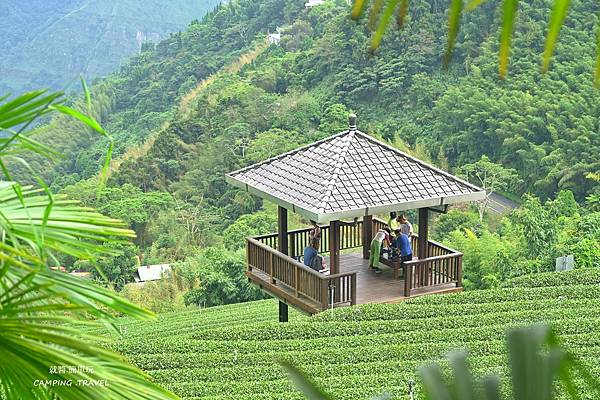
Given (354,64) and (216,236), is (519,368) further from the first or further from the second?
(354,64)

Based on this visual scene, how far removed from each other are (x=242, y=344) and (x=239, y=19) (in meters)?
38.3

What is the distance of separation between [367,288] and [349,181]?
123 centimetres

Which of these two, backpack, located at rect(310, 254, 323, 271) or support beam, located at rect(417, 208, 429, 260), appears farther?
support beam, located at rect(417, 208, 429, 260)

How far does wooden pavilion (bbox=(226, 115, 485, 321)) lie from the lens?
9320 millimetres

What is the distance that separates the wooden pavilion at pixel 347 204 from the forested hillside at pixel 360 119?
694cm

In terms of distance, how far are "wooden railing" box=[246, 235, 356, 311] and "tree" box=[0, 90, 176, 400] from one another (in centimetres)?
735

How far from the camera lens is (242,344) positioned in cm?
918

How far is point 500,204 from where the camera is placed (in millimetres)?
23547

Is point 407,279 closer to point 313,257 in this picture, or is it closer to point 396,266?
point 396,266

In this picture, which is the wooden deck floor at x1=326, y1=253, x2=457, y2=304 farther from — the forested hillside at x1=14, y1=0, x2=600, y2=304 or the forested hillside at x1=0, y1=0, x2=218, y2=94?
the forested hillside at x1=0, y1=0, x2=218, y2=94

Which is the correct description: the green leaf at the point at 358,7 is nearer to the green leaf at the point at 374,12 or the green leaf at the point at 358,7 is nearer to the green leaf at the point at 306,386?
the green leaf at the point at 374,12

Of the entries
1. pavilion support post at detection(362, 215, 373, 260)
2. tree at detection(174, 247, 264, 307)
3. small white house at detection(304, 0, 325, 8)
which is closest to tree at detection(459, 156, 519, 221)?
tree at detection(174, 247, 264, 307)

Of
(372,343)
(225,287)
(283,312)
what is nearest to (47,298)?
(372,343)

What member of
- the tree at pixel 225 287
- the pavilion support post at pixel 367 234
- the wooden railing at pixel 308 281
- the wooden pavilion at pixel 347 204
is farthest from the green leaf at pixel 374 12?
the tree at pixel 225 287
